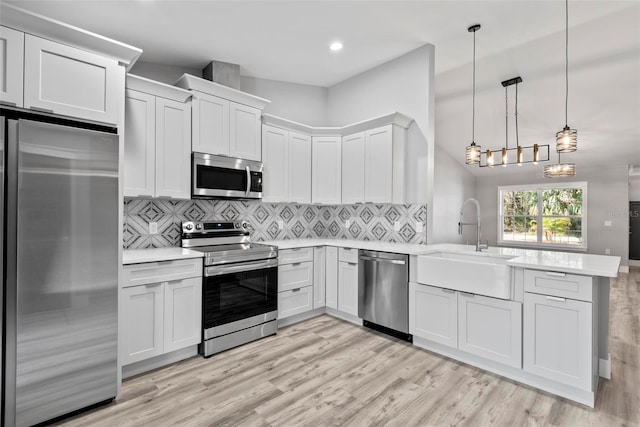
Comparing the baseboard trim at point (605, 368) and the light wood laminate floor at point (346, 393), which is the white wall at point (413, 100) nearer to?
the light wood laminate floor at point (346, 393)

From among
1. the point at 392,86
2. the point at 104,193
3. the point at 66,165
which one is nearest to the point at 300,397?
the point at 104,193

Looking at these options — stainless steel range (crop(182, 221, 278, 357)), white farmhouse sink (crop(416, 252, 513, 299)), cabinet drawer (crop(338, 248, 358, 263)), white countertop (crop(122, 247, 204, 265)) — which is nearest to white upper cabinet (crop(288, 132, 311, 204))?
cabinet drawer (crop(338, 248, 358, 263))

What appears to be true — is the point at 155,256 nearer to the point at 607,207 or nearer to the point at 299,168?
the point at 299,168

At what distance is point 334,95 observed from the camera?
464cm

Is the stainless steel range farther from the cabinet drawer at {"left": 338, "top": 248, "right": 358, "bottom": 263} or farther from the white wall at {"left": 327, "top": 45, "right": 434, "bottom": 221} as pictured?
the white wall at {"left": 327, "top": 45, "right": 434, "bottom": 221}

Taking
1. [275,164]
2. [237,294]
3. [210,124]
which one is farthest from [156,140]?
[237,294]

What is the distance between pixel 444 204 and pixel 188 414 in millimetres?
6633

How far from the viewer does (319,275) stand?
149 inches

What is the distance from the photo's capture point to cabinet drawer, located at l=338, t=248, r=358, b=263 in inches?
139

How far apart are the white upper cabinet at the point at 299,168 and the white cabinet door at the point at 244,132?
0.52 meters

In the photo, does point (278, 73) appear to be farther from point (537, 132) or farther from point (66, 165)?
point (537, 132)

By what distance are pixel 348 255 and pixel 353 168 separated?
1.13m

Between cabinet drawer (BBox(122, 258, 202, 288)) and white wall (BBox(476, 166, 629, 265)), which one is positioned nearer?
cabinet drawer (BBox(122, 258, 202, 288))

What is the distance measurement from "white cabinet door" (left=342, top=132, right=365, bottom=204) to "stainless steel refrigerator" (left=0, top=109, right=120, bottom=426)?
260 cm
